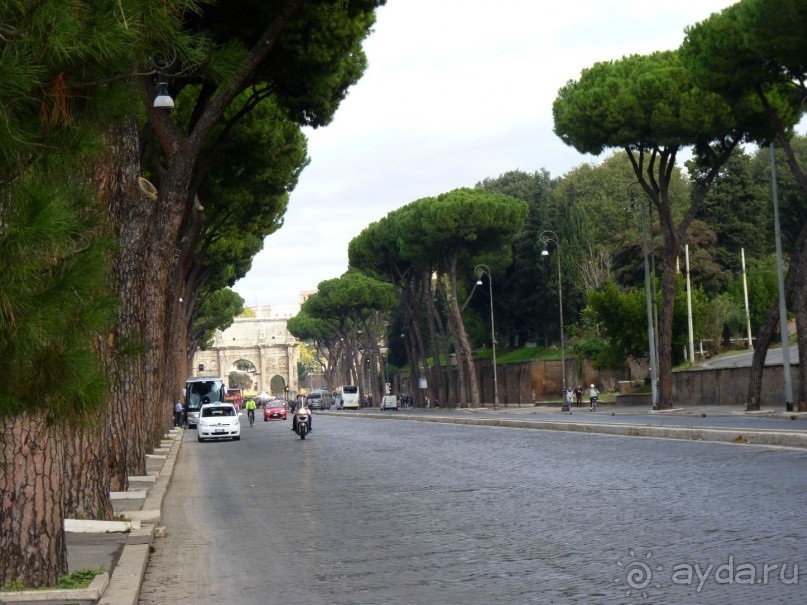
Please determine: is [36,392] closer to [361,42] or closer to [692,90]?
[361,42]

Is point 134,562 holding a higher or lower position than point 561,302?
lower

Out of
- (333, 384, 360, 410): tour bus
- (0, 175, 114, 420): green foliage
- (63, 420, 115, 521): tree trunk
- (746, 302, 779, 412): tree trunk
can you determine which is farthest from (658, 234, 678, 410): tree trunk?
(333, 384, 360, 410): tour bus

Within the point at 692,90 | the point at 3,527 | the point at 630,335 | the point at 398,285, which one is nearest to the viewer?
the point at 3,527

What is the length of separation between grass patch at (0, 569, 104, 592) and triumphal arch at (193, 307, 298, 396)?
490 ft

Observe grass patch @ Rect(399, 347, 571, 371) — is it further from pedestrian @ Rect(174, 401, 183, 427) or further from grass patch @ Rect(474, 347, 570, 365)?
pedestrian @ Rect(174, 401, 183, 427)

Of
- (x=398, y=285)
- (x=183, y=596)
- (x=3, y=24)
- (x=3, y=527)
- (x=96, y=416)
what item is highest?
(x=398, y=285)

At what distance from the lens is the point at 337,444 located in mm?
31562

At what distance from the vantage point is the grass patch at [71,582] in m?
7.70

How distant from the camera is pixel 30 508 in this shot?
7.87m

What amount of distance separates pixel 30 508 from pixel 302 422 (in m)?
28.9

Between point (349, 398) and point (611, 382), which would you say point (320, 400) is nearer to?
point (349, 398)

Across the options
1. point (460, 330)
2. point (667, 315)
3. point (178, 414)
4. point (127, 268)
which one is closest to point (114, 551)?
point (127, 268)

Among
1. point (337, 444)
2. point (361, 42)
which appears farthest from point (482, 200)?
point (361, 42)

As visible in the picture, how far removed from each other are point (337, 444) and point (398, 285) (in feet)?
148
